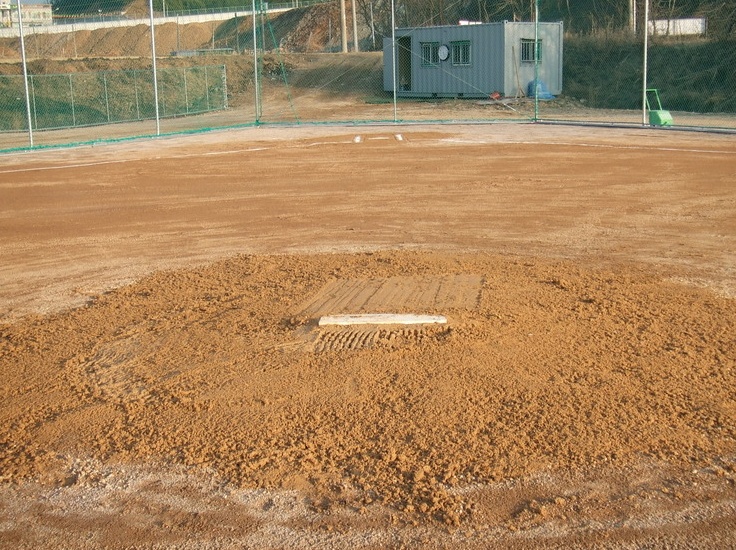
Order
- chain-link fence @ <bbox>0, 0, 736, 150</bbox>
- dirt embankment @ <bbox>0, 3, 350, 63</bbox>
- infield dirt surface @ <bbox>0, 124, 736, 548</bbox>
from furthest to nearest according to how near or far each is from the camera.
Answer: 1. dirt embankment @ <bbox>0, 3, 350, 63</bbox>
2. chain-link fence @ <bbox>0, 0, 736, 150</bbox>
3. infield dirt surface @ <bbox>0, 124, 736, 548</bbox>

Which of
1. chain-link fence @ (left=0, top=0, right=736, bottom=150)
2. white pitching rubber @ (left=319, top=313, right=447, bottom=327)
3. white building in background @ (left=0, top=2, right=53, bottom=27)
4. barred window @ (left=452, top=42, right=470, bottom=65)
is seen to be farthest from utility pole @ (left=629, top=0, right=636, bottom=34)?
white pitching rubber @ (left=319, top=313, right=447, bottom=327)

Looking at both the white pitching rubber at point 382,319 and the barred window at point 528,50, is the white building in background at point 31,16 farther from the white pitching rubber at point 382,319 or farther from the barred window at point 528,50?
the white pitching rubber at point 382,319

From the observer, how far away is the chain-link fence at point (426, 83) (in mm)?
34969

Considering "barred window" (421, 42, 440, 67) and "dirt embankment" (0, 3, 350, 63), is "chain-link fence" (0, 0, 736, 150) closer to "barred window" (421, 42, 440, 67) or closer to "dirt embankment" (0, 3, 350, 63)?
"barred window" (421, 42, 440, 67)

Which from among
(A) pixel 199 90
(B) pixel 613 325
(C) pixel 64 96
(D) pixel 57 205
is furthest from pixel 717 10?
(B) pixel 613 325

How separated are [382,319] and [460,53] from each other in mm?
35691

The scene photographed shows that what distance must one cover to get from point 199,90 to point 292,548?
4267 cm

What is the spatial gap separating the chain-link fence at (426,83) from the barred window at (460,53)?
0.10 m

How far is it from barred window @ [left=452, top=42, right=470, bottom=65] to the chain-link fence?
4.1 inches

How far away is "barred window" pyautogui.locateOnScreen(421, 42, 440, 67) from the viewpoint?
137 ft

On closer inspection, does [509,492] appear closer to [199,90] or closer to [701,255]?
[701,255]

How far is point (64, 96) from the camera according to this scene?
40.9m

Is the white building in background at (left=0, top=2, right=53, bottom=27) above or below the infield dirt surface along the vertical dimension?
above

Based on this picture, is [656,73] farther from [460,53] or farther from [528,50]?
[460,53]
